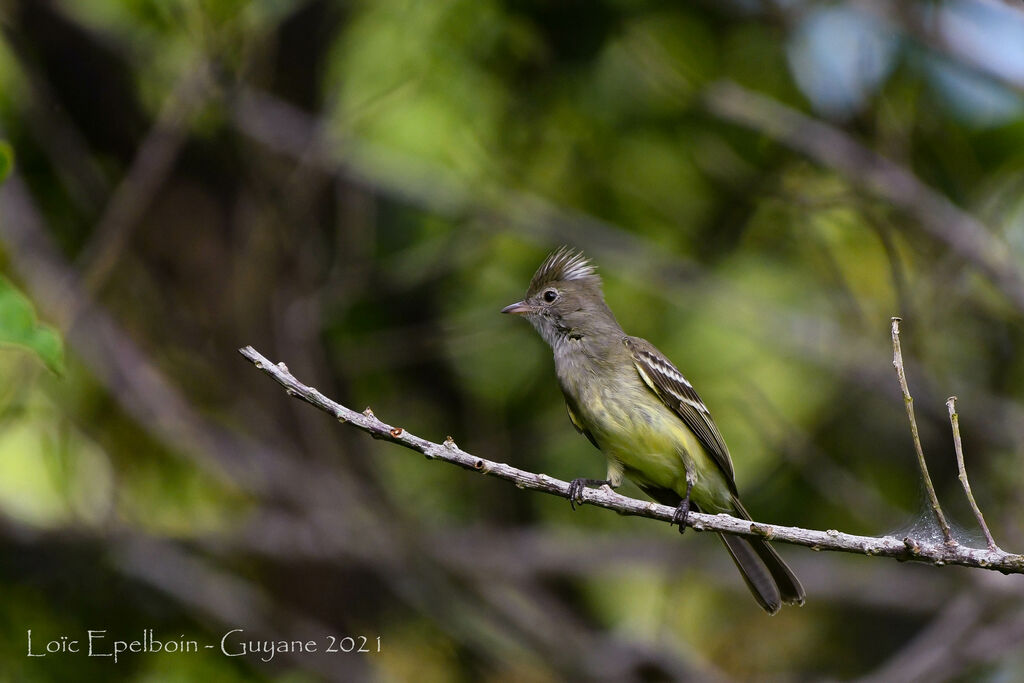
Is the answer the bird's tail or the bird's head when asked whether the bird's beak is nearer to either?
the bird's head

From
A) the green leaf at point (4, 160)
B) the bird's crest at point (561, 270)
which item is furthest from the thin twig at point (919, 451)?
the bird's crest at point (561, 270)

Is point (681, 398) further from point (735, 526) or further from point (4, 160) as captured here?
point (4, 160)

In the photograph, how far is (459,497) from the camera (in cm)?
756

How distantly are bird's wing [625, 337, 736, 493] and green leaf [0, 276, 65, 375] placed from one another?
2366 millimetres

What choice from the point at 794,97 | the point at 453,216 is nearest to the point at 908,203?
the point at 794,97

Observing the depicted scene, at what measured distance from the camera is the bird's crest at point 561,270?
→ 5031mm

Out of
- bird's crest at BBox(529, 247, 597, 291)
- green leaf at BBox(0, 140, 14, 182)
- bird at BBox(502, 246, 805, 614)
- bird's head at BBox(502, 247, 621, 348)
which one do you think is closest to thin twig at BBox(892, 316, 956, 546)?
bird at BBox(502, 246, 805, 614)

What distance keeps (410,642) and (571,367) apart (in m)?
3.14

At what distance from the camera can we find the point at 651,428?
14.0 feet

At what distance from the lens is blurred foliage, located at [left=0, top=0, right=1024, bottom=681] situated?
600 centimetres

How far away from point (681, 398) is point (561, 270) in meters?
0.91

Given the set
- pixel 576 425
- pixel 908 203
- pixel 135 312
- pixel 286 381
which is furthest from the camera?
pixel 135 312

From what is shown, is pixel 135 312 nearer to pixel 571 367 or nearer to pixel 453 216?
pixel 453 216

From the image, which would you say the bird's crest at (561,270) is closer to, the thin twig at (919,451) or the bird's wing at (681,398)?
the bird's wing at (681,398)
